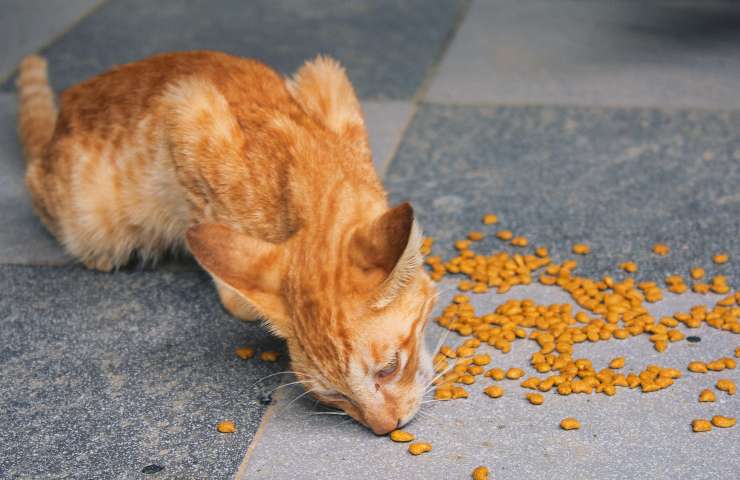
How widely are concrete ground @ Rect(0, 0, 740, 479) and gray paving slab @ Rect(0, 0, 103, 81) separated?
0.02 m

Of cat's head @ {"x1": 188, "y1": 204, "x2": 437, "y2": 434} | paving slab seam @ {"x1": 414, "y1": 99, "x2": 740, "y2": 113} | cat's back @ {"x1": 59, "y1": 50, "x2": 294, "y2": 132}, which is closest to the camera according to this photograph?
cat's head @ {"x1": 188, "y1": 204, "x2": 437, "y2": 434}

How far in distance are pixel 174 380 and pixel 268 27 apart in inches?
145

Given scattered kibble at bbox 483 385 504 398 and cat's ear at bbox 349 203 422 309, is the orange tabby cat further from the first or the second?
scattered kibble at bbox 483 385 504 398

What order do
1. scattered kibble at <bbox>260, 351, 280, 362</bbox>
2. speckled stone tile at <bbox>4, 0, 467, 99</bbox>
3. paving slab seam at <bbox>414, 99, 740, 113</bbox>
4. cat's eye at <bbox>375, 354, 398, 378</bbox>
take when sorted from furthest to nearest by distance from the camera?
1. speckled stone tile at <bbox>4, 0, 467, 99</bbox>
2. paving slab seam at <bbox>414, 99, 740, 113</bbox>
3. scattered kibble at <bbox>260, 351, 280, 362</bbox>
4. cat's eye at <bbox>375, 354, 398, 378</bbox>

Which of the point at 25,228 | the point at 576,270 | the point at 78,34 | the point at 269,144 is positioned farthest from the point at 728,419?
the point at 78,34

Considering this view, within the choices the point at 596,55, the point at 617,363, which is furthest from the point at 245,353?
the point at 596,55

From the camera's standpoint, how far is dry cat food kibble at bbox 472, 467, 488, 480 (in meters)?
2.86

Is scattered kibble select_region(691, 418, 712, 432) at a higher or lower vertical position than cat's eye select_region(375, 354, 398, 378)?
lower

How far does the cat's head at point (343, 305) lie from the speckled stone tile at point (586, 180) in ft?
4.13

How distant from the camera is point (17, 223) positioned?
14.9 ft

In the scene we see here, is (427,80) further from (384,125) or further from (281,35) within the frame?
(281,35)

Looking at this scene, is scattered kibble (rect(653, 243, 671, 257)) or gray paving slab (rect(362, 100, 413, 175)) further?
gray paving slab (rect(362, 100, 413, 175))

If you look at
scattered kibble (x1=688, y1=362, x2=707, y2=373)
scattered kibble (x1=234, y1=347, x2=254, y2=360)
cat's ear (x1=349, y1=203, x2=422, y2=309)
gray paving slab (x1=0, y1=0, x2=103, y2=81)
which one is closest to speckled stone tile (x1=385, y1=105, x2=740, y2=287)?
scattered kibble (x1=688, y1=362, x2=707, y2=373)

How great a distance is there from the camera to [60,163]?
4.05 meters
